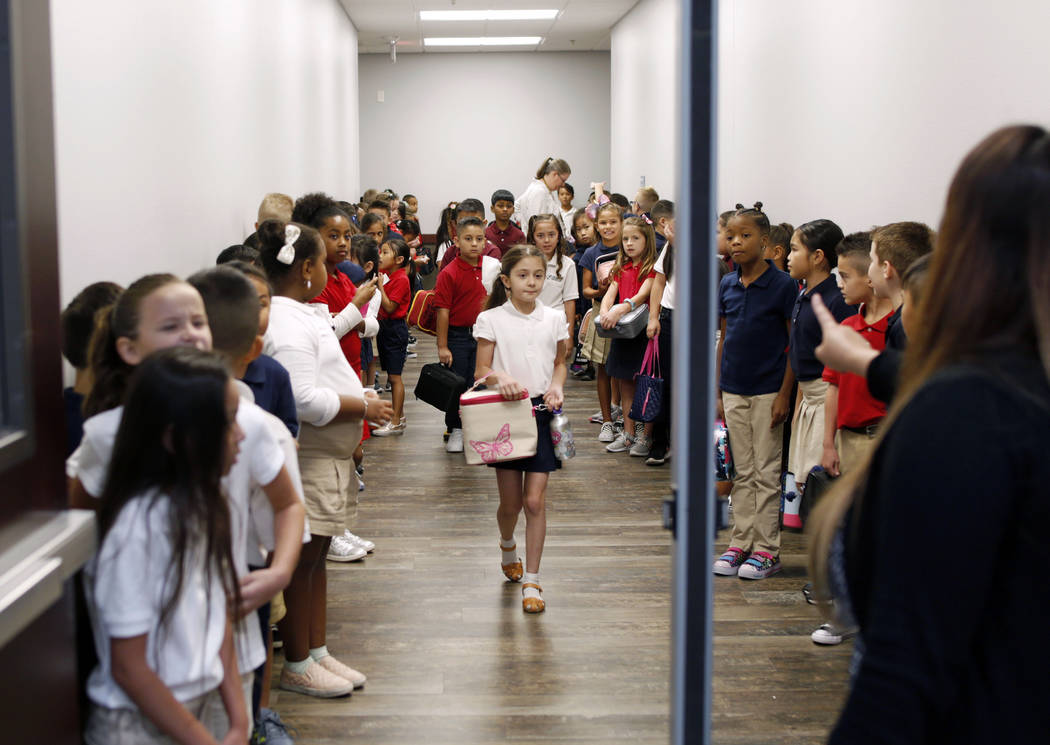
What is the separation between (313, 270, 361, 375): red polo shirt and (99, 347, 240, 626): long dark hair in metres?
2.92

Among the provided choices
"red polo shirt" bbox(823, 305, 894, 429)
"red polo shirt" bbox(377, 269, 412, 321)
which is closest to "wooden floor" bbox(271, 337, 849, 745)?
"red polo shirt" bbox(823, 305, 894, 429)

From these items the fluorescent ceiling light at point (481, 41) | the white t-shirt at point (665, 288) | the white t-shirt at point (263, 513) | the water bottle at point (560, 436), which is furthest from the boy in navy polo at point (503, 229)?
the fluorescent ceiling light at point (481, 41)

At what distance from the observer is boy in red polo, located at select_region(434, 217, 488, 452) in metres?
5.93

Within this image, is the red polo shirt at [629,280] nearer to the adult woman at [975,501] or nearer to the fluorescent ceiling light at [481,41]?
the adult woman at [975,501]

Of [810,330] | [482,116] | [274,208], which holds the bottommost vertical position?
[810,330]

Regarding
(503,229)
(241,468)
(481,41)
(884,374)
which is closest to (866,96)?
(503,229)

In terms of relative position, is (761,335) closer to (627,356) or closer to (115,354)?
(627,356)

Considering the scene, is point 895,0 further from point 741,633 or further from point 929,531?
point 929,531

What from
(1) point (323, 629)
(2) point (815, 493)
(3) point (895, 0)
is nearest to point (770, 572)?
(2) point (815, 493)

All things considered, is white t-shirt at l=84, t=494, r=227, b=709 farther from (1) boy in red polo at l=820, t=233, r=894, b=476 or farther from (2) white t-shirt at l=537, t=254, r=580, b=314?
(2) white t-shirt at l=537, t=254, r=580, b=314

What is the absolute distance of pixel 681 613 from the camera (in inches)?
57.5

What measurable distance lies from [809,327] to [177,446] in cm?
262

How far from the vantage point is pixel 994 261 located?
1077mm

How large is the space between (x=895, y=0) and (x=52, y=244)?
14.2ft
